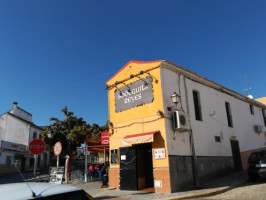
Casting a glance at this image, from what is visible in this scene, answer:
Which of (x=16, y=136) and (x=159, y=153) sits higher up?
(x=16, y=136)

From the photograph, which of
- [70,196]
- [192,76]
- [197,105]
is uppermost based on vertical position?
[192,76]

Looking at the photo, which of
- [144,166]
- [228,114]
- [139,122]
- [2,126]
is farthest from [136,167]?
[2,126]

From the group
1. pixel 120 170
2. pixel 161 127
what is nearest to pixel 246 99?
pixel 161 127

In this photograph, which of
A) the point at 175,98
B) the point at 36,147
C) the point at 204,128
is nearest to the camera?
the point at 36,147

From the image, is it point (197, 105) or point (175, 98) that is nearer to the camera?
point (175, 98)

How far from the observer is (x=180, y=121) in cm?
1048

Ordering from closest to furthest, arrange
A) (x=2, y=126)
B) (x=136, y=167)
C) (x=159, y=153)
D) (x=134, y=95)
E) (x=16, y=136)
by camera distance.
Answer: (x=159, y=153) < (x=136, y=167) < (x=134, y=95) < (x=2, y=126) < (x=16, y=136)

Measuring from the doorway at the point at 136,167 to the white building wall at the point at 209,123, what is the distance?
1749mm

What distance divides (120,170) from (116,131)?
7.08 feet

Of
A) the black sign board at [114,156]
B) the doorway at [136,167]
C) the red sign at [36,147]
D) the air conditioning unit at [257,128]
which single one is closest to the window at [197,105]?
the doorway at [136,167]

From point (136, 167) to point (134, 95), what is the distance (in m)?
3.77

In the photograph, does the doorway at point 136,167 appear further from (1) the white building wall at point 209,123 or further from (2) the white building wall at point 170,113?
(1) the white building wall at point 209,123

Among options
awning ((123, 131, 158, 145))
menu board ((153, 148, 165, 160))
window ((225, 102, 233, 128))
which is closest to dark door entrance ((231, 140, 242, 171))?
window ((225, 102, 233, 128))

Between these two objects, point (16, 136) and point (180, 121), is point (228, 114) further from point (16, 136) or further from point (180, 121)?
point (16, 136)
